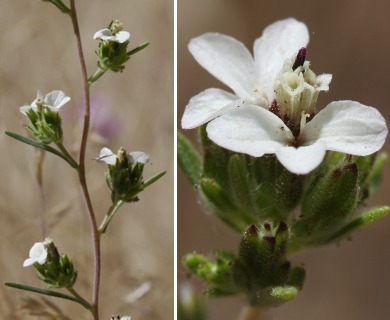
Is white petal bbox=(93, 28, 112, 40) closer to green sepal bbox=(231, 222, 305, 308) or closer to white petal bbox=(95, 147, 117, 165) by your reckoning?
white petal bbox=(95, 147, 117, 165)

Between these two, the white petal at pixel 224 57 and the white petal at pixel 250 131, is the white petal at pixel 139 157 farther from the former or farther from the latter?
the white petal at pixel 224 57

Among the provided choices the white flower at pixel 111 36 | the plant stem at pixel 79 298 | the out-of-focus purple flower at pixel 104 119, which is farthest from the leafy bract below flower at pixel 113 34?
the out-of-focus purple flower at pixel 104 119

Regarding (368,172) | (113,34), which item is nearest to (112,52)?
(113,34)

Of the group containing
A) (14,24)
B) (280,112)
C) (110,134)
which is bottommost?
(110,134)

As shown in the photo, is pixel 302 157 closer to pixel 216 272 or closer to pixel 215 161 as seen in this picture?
pixel 215 161

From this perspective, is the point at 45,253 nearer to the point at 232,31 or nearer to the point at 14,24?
the point at 14,24

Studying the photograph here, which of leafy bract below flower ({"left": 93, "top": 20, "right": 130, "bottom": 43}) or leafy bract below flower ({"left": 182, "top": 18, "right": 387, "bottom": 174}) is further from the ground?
leafy bract below flower ({"left": 93, "top": 20, "right": 130, "bottom": 43})

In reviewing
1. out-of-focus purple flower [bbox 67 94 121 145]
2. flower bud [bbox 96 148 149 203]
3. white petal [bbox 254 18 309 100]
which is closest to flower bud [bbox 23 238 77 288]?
flower bud [bbox 96 148 149 203]

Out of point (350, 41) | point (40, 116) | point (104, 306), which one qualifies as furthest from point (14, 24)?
point (350, 41)
